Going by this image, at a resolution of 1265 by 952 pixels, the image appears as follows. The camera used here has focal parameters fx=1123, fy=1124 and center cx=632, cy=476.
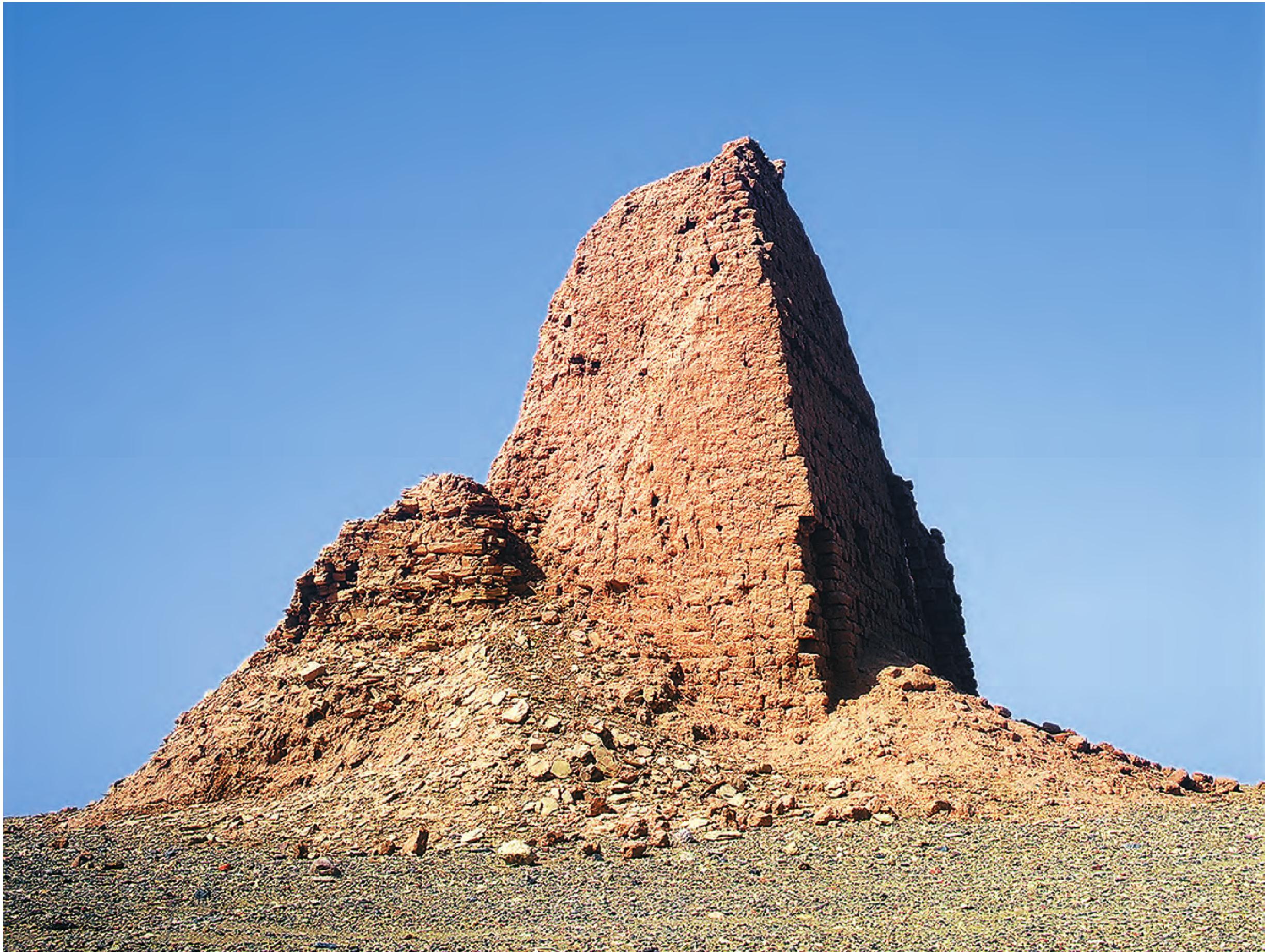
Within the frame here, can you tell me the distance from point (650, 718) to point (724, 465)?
168 inches

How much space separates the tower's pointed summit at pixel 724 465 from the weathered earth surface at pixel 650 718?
0.21 ft

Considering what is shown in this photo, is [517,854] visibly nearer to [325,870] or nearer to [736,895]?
[325,870]

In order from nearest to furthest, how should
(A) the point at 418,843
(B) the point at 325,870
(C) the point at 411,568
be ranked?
(B) the point at 325,870 < (A) the point at 418,843 < (C) the point at 411,568

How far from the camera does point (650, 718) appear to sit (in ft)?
51.6

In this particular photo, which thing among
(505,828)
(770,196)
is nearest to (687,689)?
(505,828)

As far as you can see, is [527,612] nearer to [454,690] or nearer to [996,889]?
[454,690]

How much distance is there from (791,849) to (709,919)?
2.50 metres

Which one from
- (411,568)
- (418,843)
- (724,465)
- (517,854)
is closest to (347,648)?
(411,568)

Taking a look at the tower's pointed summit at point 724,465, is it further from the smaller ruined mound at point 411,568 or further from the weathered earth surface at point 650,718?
the smaller ruined mound at point 411,568

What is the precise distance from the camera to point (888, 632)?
64.0ft

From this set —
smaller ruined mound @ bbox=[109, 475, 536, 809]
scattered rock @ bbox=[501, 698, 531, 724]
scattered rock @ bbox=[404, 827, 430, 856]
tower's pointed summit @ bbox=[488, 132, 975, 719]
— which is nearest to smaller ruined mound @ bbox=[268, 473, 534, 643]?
smaller ruined mound @ bbox=[109, 475, 536, 809]

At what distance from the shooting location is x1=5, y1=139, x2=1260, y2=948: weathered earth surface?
10.6 m

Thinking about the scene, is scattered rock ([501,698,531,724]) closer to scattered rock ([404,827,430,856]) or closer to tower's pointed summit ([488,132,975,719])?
scattered rock ([404,827,430,856])

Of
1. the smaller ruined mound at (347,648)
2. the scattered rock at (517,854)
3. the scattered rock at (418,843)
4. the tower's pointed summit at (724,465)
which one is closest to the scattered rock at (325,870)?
the scattered rock at (418,843)
